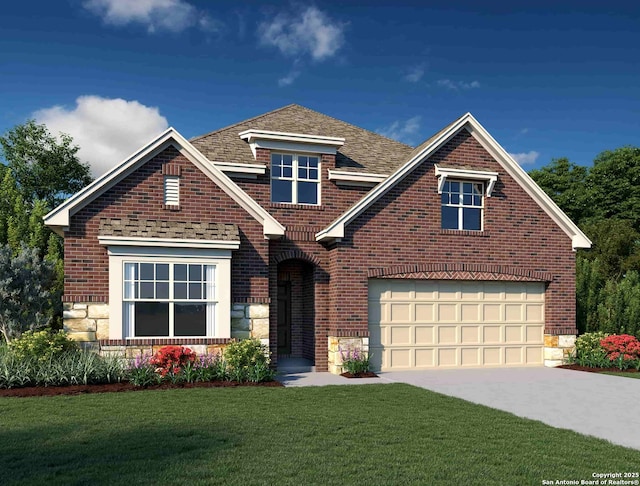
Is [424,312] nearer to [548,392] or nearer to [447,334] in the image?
[447,334]

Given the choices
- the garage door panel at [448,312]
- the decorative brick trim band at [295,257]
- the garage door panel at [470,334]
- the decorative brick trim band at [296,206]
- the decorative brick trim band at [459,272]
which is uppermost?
the decorative brick trim band at [296,206]

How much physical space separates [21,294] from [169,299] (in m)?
5.48

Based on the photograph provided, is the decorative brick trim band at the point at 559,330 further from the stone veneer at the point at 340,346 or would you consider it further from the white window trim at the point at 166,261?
the white window trim at the point at 166,261

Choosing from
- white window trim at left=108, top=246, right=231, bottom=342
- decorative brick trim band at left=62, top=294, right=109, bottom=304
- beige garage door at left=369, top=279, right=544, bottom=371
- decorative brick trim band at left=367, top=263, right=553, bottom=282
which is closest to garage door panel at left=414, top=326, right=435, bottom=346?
beige garage door at left=369, top=279, right=544, bottom=371

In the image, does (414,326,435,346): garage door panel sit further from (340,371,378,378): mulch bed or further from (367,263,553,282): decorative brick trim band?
(340,371,378,378): mulch bed

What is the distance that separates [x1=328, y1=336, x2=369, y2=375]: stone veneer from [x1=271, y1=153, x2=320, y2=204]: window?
13.7 ft

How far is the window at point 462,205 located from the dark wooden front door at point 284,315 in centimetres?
501

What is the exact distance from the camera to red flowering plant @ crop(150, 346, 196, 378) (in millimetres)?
14000

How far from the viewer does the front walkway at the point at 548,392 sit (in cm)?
1021

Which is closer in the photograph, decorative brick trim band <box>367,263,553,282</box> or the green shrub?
the green shrub

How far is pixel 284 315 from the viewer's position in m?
18.7

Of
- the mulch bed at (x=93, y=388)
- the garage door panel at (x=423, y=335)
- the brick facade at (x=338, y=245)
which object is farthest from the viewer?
the garage door panel at (x=423, y=335)

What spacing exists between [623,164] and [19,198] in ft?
115

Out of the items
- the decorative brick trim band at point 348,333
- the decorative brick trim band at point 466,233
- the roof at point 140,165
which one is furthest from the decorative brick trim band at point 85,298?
the decorative brick trim band at point 466,233
